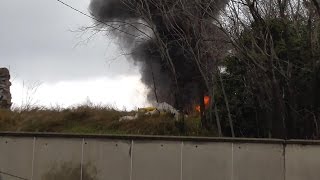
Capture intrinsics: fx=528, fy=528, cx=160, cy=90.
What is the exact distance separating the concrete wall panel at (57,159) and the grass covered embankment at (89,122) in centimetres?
939

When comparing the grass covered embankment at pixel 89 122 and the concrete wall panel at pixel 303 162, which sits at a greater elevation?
the grass covered embankment at pixel 89 122

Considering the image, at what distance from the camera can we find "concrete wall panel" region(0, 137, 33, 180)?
937 centimetres

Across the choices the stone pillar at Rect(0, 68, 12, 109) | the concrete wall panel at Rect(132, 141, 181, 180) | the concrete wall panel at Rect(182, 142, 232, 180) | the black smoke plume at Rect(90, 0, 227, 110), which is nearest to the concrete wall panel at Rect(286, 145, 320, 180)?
the concrete wall panel at Rect(182, 142, 232, 180)

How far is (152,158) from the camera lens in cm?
862

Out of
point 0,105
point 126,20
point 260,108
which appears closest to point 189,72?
point 126,20

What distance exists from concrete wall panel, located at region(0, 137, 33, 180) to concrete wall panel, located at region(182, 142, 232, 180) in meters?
2.86

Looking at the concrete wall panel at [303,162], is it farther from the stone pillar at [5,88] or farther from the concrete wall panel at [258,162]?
the stone pillar at [5,88]

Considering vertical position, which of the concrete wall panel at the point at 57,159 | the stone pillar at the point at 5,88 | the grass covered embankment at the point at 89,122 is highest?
the stone pillar at the point at 5,88

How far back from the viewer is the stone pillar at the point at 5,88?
27375 mm

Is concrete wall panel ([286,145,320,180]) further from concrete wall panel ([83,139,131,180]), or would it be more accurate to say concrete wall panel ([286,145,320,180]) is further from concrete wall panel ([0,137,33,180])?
concrete wall panel ([0,137,33,180])

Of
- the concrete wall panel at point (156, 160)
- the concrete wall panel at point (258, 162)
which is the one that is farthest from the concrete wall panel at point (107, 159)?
the concrete wall panel at point (258, 162)

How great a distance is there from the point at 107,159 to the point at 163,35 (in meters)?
12.9

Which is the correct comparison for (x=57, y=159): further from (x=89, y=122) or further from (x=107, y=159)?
(x=89, y=122)

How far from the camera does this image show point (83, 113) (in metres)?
22.4
